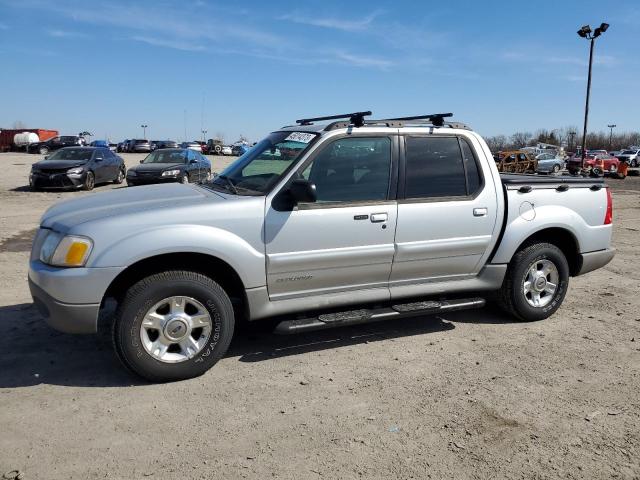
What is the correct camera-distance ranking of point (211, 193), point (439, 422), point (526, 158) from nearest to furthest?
1. point (439, 422)
2. point (211, 193)
3. point (526, 158)

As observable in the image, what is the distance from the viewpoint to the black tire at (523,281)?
514 centimetres

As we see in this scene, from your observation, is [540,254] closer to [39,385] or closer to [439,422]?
[439,422]

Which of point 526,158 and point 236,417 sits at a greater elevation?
point 526,158

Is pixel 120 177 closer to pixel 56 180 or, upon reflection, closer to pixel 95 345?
pixel 56 180

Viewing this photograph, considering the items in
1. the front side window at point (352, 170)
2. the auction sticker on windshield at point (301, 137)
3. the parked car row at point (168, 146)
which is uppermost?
the parked car row at point (168, 146)

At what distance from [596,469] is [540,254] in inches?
102

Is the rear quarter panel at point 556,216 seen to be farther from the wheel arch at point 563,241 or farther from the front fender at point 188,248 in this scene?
the front fender at point 188,248

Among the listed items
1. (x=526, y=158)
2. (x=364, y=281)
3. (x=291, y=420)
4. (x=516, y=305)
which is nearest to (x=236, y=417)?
(x=291, y=420)

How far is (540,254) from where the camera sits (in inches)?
205

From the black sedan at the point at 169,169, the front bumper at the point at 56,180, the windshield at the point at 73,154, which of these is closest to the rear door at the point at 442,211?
the black sedan at the point at 169,169

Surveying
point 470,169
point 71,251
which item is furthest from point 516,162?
point 71,251

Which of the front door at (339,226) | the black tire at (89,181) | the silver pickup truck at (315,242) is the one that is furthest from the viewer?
the black tire at (89,181)

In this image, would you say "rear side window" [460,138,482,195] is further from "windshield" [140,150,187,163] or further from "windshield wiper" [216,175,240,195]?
"windshield" [140,150,187,163]

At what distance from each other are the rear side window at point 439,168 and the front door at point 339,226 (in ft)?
0.62
